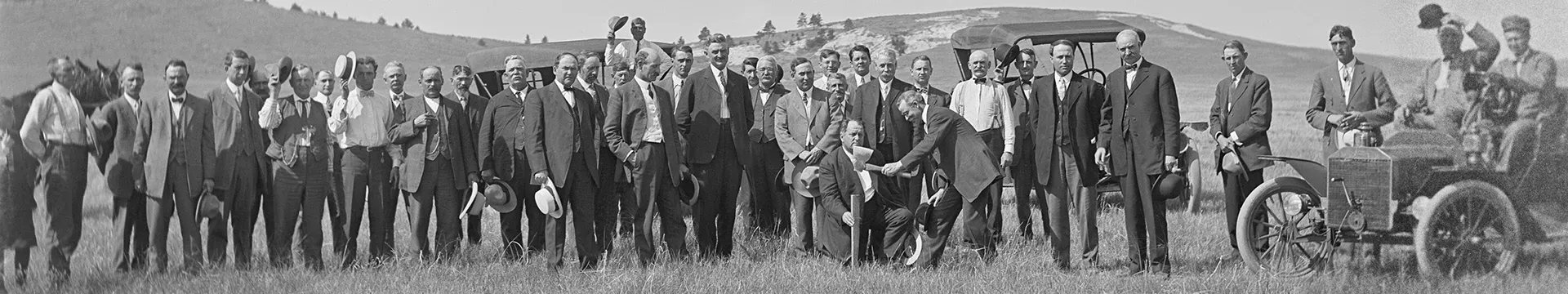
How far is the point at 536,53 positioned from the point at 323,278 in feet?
19.8

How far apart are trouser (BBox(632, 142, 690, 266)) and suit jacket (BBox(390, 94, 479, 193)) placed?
41.8 inches

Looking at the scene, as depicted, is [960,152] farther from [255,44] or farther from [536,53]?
[255,44]

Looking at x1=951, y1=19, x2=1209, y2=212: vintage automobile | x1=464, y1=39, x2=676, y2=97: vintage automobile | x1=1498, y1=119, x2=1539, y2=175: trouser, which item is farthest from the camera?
x1=464, y1=39, x2=676, y2=97: vintage automobile

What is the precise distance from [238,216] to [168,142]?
71cm

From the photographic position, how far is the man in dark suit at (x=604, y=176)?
28.3ft

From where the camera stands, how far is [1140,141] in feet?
25.6

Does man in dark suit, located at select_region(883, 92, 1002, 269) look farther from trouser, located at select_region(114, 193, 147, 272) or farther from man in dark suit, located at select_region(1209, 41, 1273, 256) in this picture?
trouser, located at select_region(114, 193, 147, 272)

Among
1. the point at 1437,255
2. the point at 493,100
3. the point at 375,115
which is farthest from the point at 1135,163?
the point at 375,115

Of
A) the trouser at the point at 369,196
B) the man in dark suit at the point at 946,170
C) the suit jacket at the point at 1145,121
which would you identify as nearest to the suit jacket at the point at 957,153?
the man in dark suit at the point at 946,170

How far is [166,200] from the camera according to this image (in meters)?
7.92

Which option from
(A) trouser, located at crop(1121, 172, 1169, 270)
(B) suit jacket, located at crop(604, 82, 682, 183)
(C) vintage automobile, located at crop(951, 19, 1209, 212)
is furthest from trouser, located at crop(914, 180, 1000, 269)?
(C) vintage automobile, located at crop(951, 19, 1209, 212)

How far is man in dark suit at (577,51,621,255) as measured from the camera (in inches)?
339

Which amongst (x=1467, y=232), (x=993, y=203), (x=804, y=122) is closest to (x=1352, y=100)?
(x=1467, y=232)

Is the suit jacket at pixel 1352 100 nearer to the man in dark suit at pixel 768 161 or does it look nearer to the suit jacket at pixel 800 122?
the suit jacket at pixel 800 122
